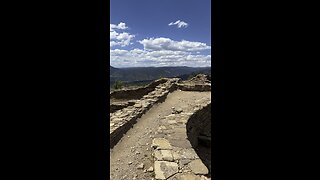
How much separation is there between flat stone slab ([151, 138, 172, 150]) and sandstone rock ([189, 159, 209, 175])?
0.77 metres

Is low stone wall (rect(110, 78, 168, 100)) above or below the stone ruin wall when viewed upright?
above

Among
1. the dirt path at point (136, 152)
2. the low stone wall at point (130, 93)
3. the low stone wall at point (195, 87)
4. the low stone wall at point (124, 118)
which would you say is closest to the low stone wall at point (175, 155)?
the dirt path at point (136, 152)

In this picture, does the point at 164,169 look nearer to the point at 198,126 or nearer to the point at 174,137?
the point at 174,137

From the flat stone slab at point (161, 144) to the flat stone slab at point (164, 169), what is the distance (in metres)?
0.63

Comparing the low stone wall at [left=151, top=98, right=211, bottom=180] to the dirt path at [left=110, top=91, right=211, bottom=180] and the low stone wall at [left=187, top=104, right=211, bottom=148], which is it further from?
the low stone wall at [left=187, top=104, right=211, bottom=148]

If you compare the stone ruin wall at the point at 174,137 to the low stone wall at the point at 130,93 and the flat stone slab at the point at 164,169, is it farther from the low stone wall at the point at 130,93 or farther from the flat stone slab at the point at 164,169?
the low stone wall at the point at 130,93

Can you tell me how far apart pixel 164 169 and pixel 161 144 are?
1.07 m

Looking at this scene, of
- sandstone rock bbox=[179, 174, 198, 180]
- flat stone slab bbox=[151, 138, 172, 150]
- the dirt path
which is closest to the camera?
sandstone rock bbox=[179, 174, 198, 180]

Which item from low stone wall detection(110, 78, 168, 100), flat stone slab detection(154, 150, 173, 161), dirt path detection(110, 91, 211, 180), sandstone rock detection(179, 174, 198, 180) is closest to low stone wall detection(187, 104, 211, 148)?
dirt path detection(110, 91, 211, 180)

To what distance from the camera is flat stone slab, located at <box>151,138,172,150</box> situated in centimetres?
462

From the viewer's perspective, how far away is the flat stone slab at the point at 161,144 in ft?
15.2
